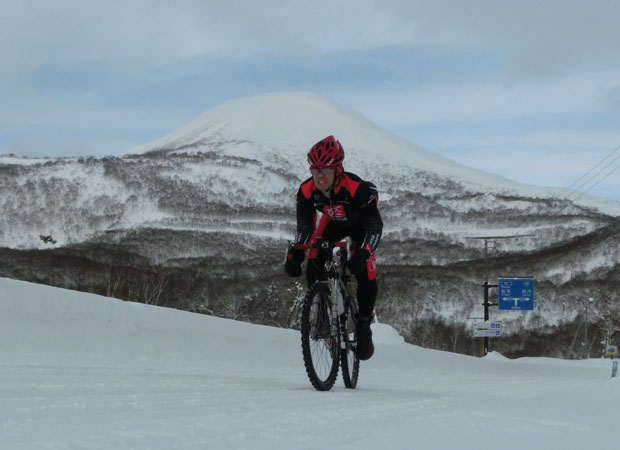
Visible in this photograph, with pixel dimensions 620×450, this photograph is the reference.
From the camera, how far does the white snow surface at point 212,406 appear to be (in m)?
3.75

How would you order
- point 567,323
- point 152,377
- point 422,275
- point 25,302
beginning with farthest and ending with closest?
point 422,275, point 567,323, point 25,302, point 152,377

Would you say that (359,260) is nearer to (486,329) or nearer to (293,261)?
(293,261)

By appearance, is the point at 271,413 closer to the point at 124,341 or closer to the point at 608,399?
the point at 608,399

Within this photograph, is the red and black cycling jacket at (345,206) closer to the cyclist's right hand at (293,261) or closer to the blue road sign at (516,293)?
the cyclist's right hand at (293,261)

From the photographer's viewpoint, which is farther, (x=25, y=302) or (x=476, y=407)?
(x=25, y=302)

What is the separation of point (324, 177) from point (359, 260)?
2.30 ft

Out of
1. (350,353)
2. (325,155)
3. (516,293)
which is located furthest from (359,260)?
(516,293)

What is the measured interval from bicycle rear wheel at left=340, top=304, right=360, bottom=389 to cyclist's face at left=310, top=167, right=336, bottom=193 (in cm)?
119

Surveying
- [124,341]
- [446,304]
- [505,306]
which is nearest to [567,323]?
[446,304]

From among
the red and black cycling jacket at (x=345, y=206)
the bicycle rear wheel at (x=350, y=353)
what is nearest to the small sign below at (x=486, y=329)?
the bicycle rear wheel at (x=350, y=353)

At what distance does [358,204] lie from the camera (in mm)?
6766

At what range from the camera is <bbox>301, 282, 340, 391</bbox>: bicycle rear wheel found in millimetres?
6551

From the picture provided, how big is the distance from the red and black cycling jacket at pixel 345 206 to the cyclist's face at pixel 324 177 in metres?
0.07

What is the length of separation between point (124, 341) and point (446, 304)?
130675 millimetres
